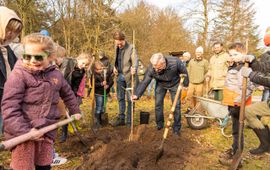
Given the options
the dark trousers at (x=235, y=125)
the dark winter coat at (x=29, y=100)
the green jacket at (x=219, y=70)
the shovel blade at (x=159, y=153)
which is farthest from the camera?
the green jacket at (x=219, y=70)

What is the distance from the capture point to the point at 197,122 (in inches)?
265

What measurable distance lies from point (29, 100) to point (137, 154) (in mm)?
2257

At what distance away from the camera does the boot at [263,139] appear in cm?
472

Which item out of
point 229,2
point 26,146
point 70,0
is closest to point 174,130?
point 26,146

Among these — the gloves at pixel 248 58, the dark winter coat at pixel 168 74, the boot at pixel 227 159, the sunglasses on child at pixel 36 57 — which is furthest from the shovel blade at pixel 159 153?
the sunglasses on child at pixel 36 57

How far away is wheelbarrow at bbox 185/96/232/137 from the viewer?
621 cm

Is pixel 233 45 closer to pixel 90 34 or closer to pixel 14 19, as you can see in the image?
pixel 14 19

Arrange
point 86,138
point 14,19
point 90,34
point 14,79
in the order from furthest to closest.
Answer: point 90,34 < point 86,138 < point 14,19 < point 14,79

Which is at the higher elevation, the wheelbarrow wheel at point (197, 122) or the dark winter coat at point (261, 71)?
the dark winter coat at point (261, 71)

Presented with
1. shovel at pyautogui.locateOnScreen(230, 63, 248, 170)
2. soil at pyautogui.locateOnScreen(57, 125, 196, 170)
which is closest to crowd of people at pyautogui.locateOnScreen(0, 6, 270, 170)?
shovel at pyautogui.locateOnScreen(230, 63, 248, 170)

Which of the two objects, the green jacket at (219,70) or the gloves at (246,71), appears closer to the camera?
the gloves at (246,71)

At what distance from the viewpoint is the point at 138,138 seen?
542 centimetres

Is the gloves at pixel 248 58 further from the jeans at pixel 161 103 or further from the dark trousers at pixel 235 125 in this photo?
the jeans at pixel 161 103

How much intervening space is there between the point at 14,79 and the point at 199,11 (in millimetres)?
17892
